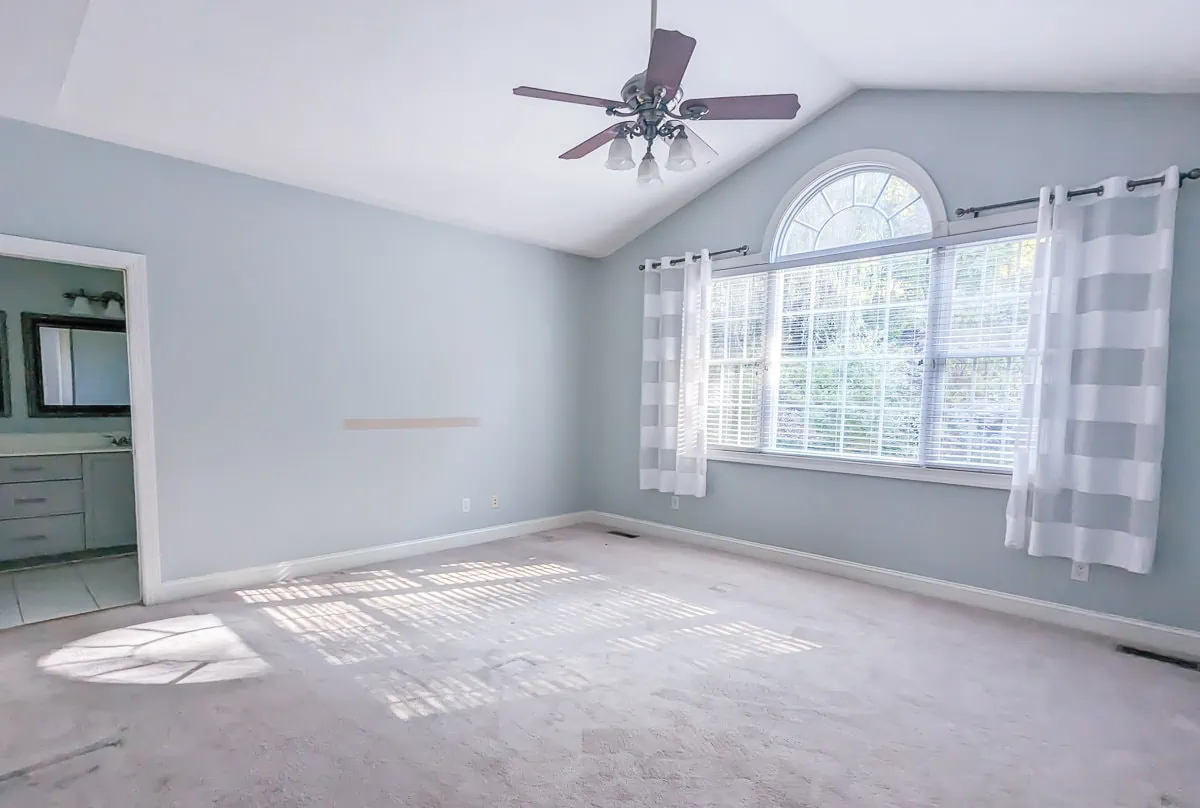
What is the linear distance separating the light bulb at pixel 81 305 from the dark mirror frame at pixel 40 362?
5 centimetres

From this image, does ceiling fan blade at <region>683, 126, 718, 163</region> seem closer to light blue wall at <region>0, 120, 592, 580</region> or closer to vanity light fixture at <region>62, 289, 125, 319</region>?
light blue wall at <region>0, 120, 592, 580</region>

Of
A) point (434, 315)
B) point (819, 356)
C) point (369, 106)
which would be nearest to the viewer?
point (369, 106)

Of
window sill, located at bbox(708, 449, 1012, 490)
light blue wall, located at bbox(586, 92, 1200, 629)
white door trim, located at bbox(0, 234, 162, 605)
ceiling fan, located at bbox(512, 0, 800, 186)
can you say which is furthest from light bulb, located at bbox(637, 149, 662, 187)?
white door trim, located at bbox(0, 234, 162, 605)

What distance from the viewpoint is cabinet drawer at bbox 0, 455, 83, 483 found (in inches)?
157

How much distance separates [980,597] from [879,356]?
158cm

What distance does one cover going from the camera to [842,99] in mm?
4023

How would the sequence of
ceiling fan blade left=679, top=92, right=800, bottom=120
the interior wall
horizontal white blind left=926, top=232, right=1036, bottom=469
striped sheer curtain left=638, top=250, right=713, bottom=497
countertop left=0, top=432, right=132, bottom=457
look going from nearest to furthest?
ceiling fan blade left=679, top=92, right=800, bottom=120, horizontal white blind left=926, top=232, right=1036, bottom=469, countertop left=0, top=432, right=132, bottom=457, the interior wall, striped sheer curtain left=638, top=250, right=713, bottom=497

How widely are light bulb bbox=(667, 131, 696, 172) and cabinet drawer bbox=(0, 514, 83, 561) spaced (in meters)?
4.82

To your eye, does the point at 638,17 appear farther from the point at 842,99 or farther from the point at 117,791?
the point at 117,791

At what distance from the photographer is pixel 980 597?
11.5 ft

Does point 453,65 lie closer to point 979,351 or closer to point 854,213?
point 854,213

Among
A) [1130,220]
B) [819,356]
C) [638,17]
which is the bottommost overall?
[819,356]

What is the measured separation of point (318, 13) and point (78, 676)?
303 cm

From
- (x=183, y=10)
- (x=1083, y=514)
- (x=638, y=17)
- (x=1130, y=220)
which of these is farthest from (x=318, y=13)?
(x=1083, y=514)
